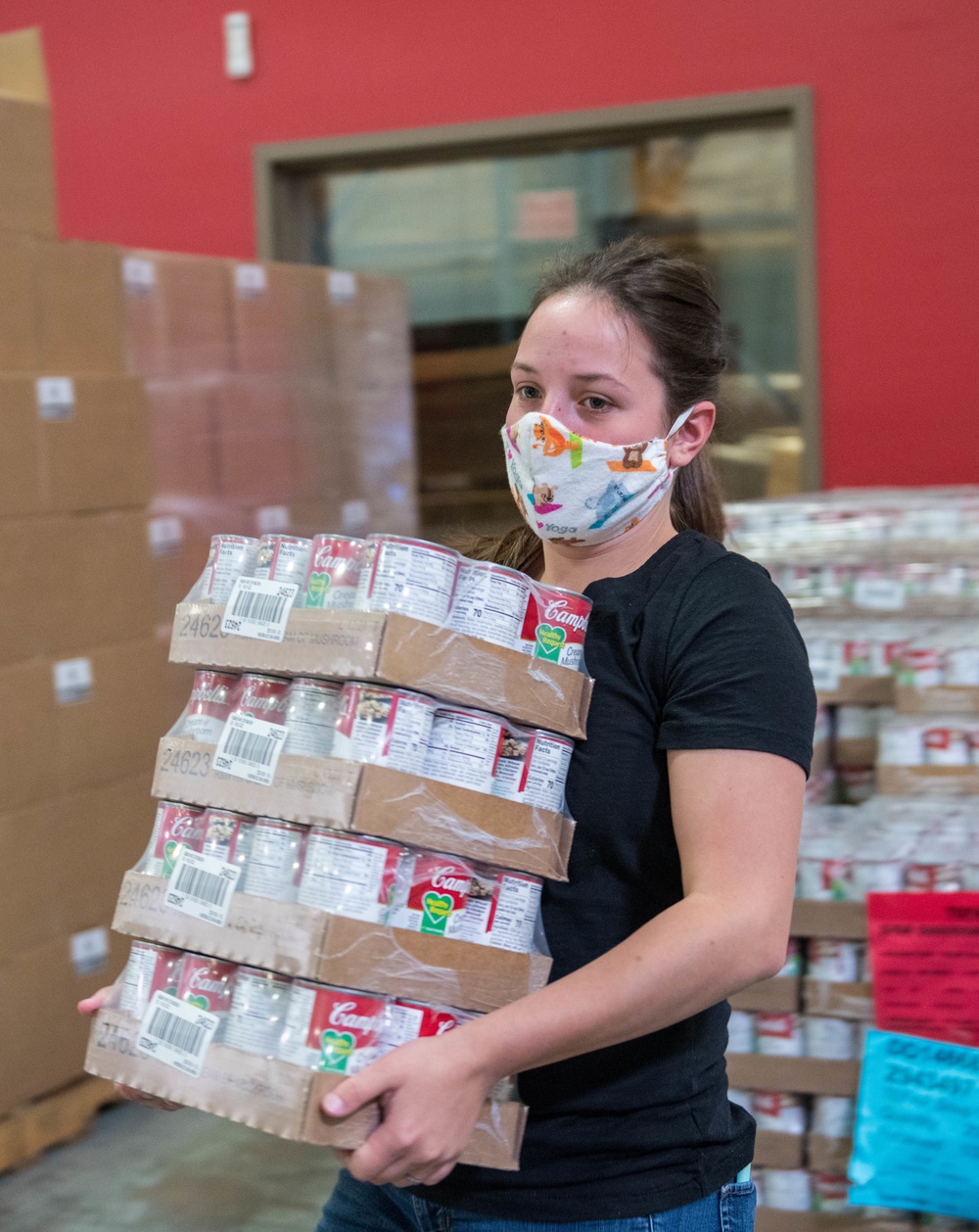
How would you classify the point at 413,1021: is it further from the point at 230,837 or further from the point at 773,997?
the point at 773,997

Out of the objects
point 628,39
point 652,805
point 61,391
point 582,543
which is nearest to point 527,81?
point 628,39

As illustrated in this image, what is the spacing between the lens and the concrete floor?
110 inches

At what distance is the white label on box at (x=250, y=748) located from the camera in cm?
110

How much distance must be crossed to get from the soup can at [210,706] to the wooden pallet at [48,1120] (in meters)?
2.16

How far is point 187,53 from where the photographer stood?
187 inches

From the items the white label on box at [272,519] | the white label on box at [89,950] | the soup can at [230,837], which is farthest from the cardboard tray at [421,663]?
the white label on box at [272,519]

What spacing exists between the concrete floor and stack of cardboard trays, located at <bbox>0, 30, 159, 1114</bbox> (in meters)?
0.21

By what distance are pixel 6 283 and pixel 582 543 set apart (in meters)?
2.03

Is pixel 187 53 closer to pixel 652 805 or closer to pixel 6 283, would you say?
pixel 6 283

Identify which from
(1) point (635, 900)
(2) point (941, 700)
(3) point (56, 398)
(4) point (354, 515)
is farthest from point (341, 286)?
(1) point (635, 900)

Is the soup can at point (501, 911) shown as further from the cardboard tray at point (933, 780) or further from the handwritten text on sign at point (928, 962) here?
the cardboard tray at point (933, 780)

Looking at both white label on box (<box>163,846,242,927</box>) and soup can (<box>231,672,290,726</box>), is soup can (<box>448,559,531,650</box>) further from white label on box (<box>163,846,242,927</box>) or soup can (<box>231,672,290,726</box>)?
white label on box (<box>163,846,242,927</box>)

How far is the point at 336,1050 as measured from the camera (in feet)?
3.33

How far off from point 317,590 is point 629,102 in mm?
3541
